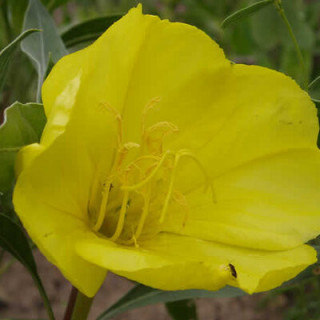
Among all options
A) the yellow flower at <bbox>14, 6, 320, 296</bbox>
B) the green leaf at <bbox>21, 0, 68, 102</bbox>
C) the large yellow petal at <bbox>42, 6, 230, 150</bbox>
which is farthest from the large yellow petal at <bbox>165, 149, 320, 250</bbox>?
the green leaf at <bbox>21, 0, 68, 102</bbox>

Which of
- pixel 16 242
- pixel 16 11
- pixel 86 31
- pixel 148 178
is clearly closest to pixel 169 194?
pixel 148 178

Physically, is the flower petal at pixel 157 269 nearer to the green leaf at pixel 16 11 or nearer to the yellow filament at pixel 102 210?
the yellow filament at pixel 102 210

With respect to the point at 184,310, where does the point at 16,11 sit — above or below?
above

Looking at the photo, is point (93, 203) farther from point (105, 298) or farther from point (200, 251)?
point (105, 298)

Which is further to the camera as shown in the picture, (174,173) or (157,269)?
(174,173)

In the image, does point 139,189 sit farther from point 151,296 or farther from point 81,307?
point 151,296

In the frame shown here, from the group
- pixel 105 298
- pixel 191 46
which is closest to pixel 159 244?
pixel 191 46

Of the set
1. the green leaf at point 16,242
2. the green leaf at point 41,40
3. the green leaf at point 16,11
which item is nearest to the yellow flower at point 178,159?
the green leaf at point 16,242
